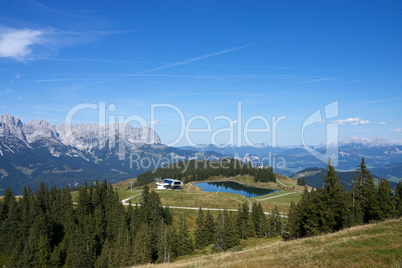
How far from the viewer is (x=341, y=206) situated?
46188mm

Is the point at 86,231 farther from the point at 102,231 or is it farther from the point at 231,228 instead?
the point at 231,228

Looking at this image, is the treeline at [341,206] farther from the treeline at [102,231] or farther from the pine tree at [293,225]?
the treeline at [102,231]

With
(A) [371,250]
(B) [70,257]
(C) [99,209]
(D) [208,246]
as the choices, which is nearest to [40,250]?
(B) [70,257]

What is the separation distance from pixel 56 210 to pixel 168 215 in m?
43.2

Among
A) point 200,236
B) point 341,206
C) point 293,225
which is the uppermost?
point 341,206

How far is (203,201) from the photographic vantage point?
119 metres

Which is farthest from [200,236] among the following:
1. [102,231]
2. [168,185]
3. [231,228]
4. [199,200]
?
[168,185]

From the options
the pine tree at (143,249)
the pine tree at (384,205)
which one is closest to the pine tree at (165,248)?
the pine tree at (143,249)

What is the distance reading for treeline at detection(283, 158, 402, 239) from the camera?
46125 mm

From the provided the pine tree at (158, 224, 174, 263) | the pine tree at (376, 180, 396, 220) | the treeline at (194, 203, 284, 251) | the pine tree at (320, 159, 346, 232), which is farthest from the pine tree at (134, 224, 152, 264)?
the pine tree at (376, 180, 396, 220)

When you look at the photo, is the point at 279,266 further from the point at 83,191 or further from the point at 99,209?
the point at 83,191

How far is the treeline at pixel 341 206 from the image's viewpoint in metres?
46.1

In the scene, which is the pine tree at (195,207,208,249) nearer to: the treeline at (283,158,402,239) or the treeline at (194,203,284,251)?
the treeline at (194,203,284,251)

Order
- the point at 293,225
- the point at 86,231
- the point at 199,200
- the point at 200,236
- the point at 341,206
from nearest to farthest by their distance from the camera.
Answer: the point at 341,206 → the point at 293,225 → the point at 86,231 → the point at 200,236 → the point at 199,200
